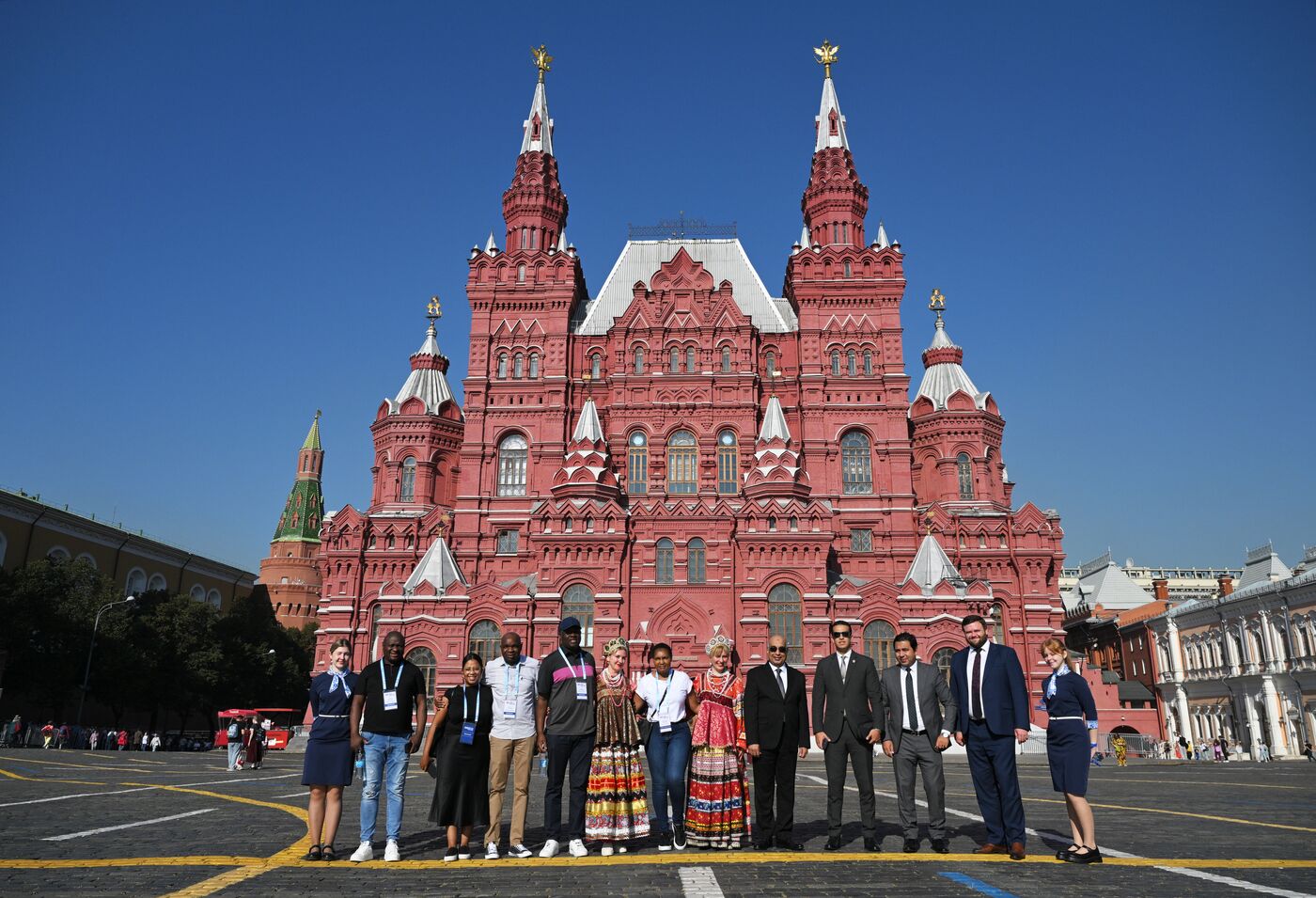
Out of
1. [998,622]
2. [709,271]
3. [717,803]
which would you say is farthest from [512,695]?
[709,271]

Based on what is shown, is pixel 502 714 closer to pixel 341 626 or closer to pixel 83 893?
pixel 83 893

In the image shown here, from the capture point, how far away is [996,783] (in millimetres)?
9656

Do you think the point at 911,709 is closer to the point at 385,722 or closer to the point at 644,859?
the point at 644,859

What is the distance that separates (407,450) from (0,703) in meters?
25.9

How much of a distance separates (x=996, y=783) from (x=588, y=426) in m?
38.8

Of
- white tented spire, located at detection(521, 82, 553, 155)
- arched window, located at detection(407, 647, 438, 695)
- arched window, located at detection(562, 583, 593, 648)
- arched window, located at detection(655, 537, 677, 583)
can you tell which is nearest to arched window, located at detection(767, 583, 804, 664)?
arched window, located at detection(655, 537, 677, 583)

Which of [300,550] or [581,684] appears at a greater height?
[300,550]

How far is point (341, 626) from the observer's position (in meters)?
47.9

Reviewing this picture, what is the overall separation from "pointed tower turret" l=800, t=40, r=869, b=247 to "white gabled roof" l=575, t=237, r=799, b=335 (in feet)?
14.9

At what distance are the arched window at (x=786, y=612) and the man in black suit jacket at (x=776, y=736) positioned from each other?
32.4 meters

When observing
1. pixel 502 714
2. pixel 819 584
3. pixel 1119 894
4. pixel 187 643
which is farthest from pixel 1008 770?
pixel 187 643

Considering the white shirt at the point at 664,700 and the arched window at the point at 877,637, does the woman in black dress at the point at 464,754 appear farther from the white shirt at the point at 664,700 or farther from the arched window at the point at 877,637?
the arched window at the point at 877,637

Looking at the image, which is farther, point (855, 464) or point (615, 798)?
point (855, 464)

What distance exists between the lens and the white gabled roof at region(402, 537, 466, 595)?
→ 45656 mm
